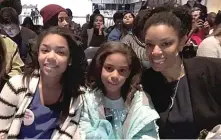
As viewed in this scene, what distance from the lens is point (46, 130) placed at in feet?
5.41

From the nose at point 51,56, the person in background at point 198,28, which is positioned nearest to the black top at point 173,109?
the nose at point 51,56

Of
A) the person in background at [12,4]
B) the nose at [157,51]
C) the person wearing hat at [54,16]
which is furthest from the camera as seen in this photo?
the person in background at [12,4]

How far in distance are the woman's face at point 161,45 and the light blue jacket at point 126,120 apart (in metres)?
0.18

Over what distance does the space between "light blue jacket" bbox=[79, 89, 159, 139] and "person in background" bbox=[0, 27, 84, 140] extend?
48 mm

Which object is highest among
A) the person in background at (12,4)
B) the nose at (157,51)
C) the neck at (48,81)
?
the person in background at (12,4)

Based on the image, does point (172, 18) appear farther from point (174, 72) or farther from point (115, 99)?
point (115, 99)

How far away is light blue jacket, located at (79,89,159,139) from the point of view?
155 cm

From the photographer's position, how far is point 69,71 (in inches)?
70.4

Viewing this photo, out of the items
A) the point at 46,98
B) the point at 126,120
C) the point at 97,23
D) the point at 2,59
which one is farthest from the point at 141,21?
the point at 97,23

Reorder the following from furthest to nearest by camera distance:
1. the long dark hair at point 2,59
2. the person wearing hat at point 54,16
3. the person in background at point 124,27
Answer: the person in background at point 124,27, the person wearing hat at point 54,16, the long dark hair at point 2,59

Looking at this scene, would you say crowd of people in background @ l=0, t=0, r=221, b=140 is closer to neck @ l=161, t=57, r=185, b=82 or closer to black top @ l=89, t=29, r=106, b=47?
neck @ l=161, t=57, r=185, b=82

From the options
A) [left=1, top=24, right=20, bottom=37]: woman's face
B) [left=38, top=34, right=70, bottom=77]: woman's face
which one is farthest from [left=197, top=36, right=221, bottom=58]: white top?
[left=1, top=24, right=20, bottom=37]: woman's face

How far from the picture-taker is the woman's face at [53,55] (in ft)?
5.34

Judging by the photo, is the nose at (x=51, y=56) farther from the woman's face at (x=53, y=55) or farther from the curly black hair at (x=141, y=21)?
the curly black hair at (x=141, y=21)
